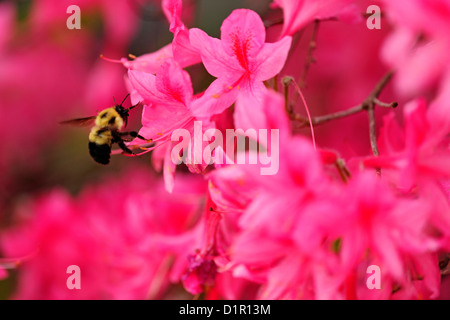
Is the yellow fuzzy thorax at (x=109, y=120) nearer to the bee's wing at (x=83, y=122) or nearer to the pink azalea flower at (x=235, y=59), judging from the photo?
the bee's wing at (x=83, y=122)

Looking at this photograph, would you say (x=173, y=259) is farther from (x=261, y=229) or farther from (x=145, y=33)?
(x=145, y=33)

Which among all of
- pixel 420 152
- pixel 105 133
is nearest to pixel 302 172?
pixel 420 152

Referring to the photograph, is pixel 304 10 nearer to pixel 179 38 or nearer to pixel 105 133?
pixel 179 38

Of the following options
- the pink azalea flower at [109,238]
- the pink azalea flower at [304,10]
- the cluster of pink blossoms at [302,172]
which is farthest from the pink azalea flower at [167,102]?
the pink azalea flower at [109,238]

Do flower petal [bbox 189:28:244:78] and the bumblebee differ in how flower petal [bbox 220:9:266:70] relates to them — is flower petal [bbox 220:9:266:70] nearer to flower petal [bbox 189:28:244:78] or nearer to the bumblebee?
flower petal [bbox 189:28:244:78]

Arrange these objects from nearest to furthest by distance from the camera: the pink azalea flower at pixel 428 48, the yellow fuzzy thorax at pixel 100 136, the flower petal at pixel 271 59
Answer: the pink azalea flower at pixel 428 48, the flower petal at pixel 271 59, the yellow fuzzy thorax at pixel 100 136

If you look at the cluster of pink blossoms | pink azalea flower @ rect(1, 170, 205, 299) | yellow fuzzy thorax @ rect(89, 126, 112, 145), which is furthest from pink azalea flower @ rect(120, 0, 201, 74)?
pink azalea flower @ rect(1, 170, 205, 299)
